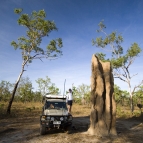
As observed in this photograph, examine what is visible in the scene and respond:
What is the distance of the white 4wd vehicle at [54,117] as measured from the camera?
865cm

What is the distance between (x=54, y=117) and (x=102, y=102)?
317 cm

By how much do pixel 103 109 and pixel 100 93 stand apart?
1.05 m

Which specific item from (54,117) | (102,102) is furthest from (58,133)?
(102,102)

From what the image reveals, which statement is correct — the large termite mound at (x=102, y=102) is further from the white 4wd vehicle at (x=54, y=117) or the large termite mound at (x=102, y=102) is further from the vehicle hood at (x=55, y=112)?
the vehicle hood at (x=55, y=112)

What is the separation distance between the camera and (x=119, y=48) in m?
25.7

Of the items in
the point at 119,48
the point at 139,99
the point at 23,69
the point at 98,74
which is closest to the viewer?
the point at 98,74

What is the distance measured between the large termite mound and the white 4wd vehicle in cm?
166

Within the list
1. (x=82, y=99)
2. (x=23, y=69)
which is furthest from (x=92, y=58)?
(x=82, y=99)

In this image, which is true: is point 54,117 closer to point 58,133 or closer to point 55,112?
point 55,112

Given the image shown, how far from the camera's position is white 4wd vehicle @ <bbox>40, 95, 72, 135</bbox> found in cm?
865

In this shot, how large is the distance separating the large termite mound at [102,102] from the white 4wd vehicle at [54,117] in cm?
166

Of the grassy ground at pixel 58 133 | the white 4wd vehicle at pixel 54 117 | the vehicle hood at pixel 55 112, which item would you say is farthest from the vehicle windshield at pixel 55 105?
the grassy ground at pixel 58 133

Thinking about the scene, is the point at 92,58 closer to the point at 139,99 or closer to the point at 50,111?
the point at 50,111

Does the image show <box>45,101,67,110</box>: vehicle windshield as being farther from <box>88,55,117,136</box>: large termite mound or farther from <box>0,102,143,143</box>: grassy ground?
<box>88,55,117,136</box>: large termite mound
